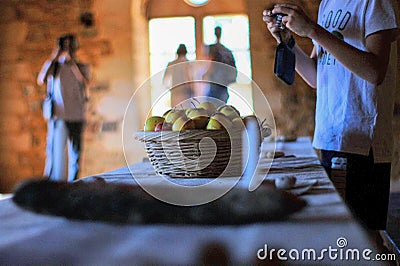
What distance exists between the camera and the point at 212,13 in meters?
3.88

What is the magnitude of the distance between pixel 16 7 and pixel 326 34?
3.46 meters

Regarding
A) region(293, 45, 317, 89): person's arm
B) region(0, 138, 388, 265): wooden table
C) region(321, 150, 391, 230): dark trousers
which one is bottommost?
region(321, 150, 391, 230): dark trousers

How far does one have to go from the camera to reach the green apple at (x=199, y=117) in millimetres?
872

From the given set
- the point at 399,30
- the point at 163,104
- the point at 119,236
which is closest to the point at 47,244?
the point at 119,236

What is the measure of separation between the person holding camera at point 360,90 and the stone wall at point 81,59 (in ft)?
9.40

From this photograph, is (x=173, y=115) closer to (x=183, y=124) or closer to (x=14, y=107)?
(x=183, y=124)

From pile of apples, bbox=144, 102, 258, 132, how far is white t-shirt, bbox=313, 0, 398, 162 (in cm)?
20

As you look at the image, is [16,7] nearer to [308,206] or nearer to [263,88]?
[263,88]

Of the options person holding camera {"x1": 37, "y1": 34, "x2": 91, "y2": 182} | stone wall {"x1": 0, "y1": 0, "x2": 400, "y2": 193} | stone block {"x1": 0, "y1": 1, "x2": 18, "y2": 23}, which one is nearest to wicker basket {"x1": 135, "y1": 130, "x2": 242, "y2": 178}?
person holding camera {"x1": 37, "y1": 34, "x2": 91, "y2": 182}

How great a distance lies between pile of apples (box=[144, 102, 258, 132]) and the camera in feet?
2.78

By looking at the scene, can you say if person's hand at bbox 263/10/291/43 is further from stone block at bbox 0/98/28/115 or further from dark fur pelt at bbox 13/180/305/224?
stone block at bbox 0/98/28/115

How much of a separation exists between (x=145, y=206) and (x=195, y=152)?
0.82 feet

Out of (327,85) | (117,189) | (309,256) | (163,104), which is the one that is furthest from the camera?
(163,104)

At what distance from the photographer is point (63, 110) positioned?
333cm
